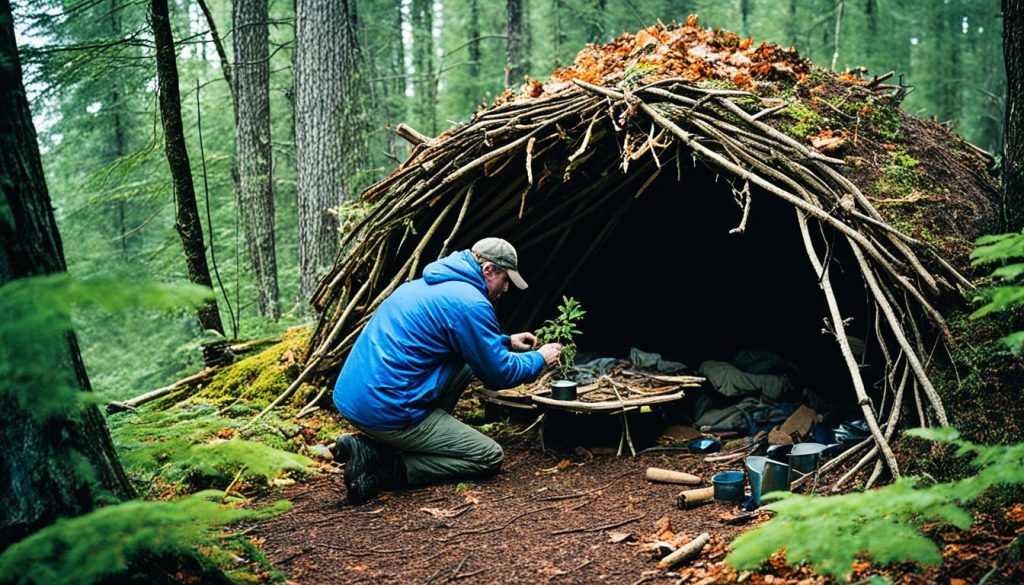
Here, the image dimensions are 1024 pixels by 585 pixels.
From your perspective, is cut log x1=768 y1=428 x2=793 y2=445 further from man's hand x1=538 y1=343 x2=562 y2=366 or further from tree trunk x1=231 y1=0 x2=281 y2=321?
tree trunk x1=231 y1=0 x2=281 y2=321

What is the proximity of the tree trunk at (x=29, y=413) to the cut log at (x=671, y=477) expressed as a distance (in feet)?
8.72

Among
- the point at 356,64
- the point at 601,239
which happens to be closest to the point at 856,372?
the point at 601,239

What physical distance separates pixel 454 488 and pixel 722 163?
2490mm

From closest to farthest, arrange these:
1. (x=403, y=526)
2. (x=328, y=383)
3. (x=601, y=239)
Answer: (x=403, y=526) < (x=328, y=383) < (x=601, y=239)

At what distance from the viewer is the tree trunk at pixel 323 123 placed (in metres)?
6.77

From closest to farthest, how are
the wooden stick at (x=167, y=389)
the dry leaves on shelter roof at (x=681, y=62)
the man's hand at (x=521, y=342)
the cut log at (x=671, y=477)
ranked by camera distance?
the cut log at (x=671, y=477) → the man's hand at (x=521, y=342) → the dry leaves on shelter roof at (x=681, y=62) → the wooden stick at (x=167, y=389)

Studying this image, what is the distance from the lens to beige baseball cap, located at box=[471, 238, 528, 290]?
4008mm

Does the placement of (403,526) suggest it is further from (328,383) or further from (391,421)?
(328,383)

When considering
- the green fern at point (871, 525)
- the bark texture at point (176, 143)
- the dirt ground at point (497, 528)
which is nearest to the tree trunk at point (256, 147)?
the bark texture at point (176, 143)

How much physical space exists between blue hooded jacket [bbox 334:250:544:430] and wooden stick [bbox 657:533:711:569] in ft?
4.80

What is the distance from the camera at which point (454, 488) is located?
12.7ft

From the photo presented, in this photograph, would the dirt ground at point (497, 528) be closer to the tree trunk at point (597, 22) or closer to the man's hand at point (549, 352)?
the man's hand at point (549, 352)

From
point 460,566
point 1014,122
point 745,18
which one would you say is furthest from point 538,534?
point 745,18

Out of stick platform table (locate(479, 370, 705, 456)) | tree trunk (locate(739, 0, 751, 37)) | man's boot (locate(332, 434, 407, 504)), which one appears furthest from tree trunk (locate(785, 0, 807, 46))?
man's boot (locate(332, 434, 407, 504))
